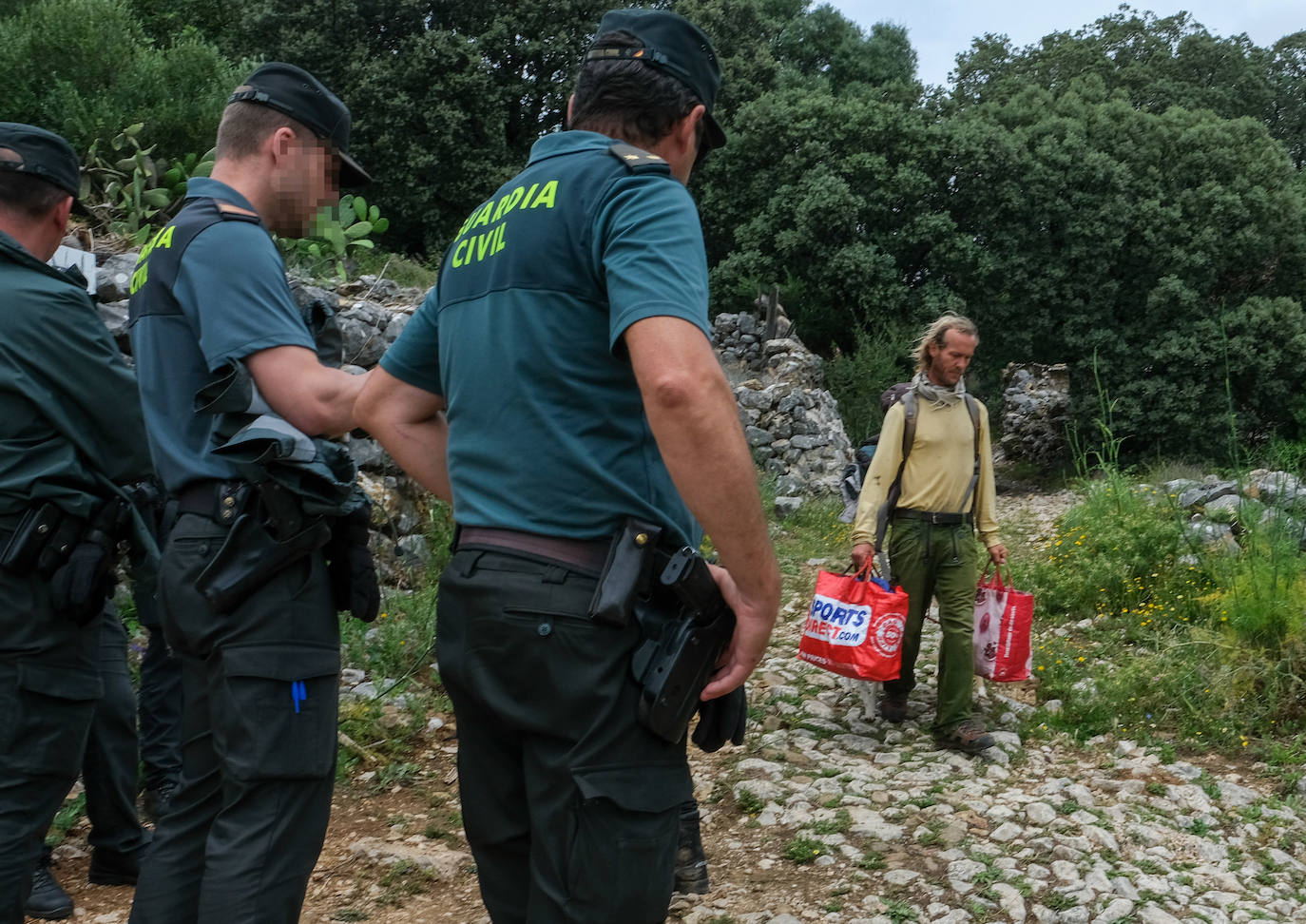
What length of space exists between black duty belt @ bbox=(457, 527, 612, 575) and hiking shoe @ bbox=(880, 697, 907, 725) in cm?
451

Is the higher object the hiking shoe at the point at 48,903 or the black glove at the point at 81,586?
the black glove at the point at 81,586

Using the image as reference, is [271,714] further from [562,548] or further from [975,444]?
[975,444]

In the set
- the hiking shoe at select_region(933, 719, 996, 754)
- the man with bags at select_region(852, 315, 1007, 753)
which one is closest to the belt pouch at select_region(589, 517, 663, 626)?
the man with bags at select_region(852, 315, 1007, 753)

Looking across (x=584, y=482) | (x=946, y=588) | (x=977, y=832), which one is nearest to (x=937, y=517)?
(x=946, y=588)

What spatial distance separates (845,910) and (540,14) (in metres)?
24.5

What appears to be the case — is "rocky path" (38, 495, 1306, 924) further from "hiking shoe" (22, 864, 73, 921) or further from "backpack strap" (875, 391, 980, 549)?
"backpack strap" (875, 391, 980, 549)

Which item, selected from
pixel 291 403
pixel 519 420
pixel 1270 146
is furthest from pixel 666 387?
pixel 1270 146

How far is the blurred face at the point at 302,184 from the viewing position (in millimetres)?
2553

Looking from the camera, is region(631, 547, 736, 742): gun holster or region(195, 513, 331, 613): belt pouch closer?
region(631, 547, 736, 742): gun holster

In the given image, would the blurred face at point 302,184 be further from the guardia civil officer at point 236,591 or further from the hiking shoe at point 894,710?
the hiking shoe at point 894,710

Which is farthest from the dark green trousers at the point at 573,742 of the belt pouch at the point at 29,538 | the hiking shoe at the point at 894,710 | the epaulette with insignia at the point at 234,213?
the hiking shoe at the point at 894,710

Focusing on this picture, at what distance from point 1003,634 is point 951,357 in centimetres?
151

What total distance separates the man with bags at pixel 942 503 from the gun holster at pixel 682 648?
12.1 ft

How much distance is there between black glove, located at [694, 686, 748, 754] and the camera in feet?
6.56
